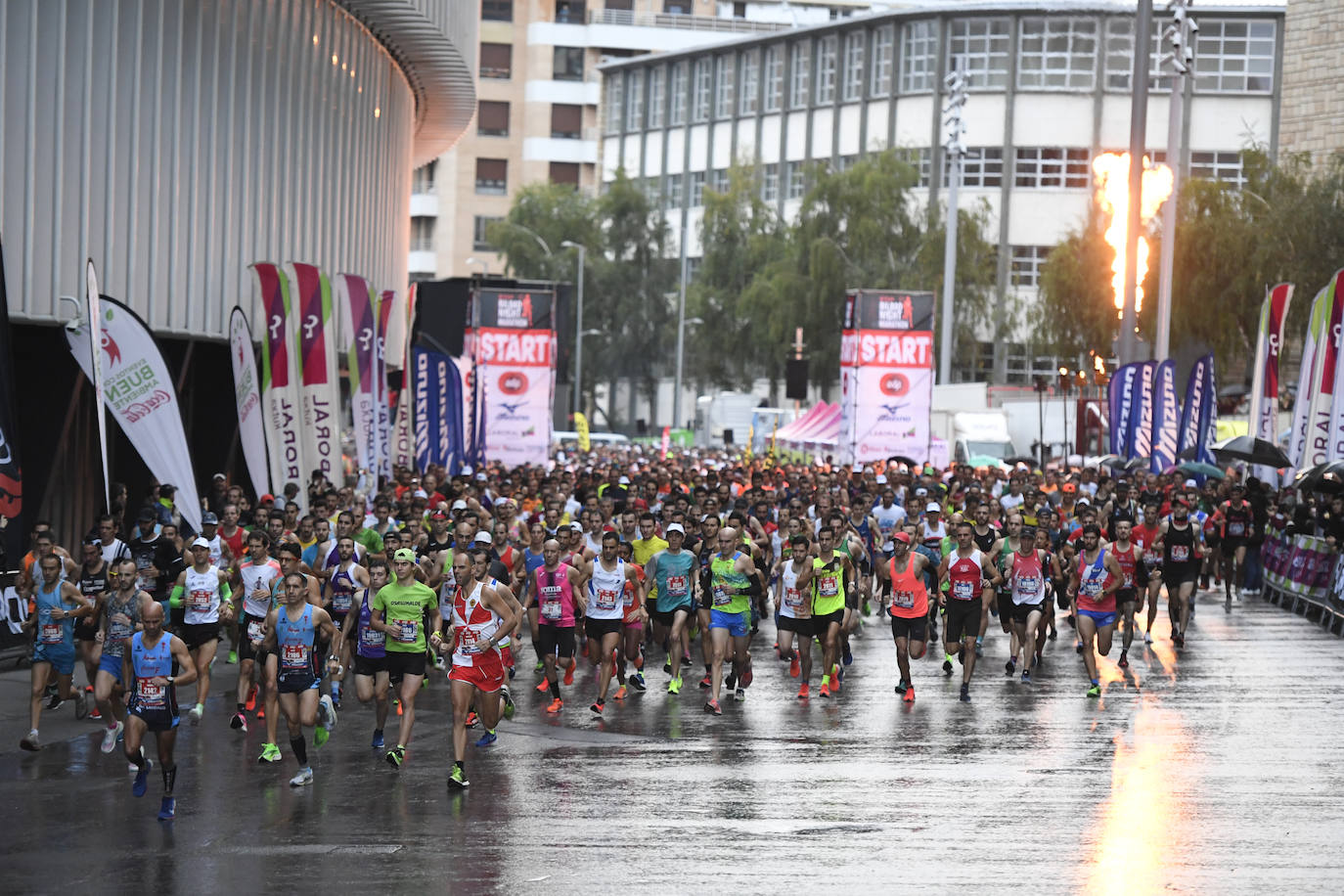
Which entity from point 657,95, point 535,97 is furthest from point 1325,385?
point 535,97

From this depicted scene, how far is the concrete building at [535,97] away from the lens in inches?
3797

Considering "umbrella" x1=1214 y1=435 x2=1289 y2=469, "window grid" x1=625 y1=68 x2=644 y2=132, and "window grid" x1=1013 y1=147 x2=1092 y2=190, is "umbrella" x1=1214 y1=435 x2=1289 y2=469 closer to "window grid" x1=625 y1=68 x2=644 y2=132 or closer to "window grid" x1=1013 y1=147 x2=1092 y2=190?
"window grid" x1=1013 y1=147 x2=1092 y2=190

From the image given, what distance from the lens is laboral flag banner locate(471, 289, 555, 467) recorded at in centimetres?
4053

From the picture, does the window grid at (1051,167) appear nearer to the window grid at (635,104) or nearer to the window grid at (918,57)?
the window grid at (918,57)

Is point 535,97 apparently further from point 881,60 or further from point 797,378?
point 797,378

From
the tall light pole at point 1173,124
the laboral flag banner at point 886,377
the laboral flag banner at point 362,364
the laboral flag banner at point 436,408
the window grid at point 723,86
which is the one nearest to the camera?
the laboral flag banner at point 362,364

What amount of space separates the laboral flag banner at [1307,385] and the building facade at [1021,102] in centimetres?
4185

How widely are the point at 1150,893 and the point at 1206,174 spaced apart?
67.2m

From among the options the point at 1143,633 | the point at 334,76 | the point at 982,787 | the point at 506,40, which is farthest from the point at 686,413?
the point at 982,787

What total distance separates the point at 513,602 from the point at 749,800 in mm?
2854

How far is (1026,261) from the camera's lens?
7581 cm

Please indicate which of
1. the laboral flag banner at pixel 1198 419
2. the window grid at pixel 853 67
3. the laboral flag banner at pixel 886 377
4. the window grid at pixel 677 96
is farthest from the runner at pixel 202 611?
the window grid at pixel 677 96

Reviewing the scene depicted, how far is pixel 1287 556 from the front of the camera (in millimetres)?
26734

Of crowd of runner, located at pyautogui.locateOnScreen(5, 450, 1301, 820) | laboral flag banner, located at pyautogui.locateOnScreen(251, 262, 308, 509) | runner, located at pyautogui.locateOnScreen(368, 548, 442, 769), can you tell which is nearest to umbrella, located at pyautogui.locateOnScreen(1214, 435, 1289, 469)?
crowd of runner, located at pyautogui.locateOnScreen(5, 450, 1301, 820)
